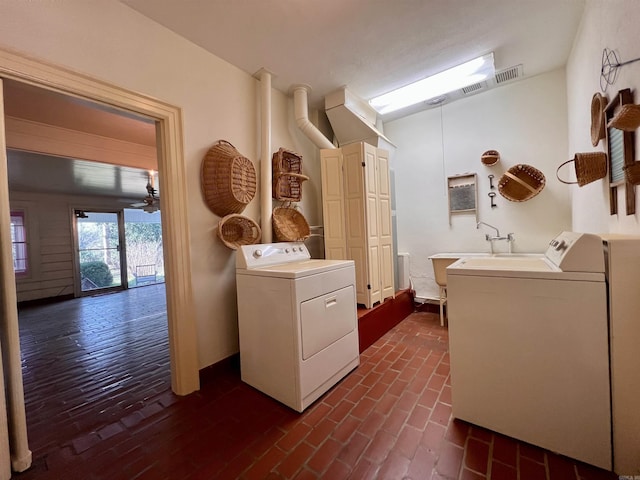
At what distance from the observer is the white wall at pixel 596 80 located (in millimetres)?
1261

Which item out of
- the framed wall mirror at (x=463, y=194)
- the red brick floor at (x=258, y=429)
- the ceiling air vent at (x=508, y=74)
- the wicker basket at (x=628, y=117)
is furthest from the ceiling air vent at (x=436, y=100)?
the red brick floor at (x=258, y=429)

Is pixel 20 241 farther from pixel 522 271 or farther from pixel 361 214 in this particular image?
pixel 522 271

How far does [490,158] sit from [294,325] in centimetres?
304

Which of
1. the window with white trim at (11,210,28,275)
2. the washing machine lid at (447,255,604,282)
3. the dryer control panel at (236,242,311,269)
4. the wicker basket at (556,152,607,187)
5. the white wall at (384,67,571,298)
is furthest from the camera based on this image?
the window with white trim at (11,210,28,275)

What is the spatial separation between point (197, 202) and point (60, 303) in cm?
621

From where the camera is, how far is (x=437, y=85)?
2.89 m

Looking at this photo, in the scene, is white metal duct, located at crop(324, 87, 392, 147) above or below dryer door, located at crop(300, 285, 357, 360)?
above

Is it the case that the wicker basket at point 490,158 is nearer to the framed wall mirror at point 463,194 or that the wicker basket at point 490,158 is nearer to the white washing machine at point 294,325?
the framed wall mirror at point 463,194

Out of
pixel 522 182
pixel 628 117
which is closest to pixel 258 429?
pixel 628 117

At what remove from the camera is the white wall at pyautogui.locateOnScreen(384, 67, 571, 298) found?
2.88 meters

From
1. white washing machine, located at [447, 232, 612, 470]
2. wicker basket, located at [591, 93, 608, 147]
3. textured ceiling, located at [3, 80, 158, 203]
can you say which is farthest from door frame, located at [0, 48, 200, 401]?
wicker basket, located at [591, 93, 608, 147]

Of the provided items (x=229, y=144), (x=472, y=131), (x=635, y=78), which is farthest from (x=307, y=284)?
(x=472, y=131)

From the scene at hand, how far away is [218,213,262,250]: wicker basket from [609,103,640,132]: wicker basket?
7.40 feet

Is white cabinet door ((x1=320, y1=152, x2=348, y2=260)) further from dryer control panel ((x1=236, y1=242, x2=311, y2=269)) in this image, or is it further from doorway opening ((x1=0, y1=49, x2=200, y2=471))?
doorway opening ((x1=0, y1=49, x2=200, y2=471))
